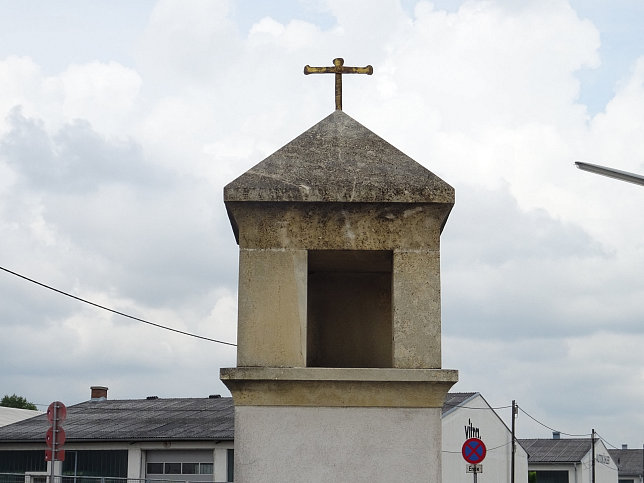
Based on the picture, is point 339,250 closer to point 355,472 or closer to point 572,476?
point 355,472

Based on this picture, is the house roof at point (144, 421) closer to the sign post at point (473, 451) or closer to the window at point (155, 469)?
the window at point (155, 469)

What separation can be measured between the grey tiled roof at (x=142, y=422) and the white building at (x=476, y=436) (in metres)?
8.41

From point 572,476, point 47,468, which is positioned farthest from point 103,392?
point 572,476

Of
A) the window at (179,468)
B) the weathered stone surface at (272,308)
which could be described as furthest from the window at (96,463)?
the weathered stone surface at (272,308)

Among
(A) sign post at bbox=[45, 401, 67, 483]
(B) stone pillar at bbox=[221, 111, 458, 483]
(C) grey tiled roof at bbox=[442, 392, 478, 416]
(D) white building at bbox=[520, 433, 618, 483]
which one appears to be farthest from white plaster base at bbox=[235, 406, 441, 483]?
(D) white building at bbox=[520, 433, 618, 483]

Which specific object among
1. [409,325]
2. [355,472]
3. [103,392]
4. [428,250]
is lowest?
[355,472]

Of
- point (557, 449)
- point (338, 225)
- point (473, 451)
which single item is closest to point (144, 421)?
point (473, 451)

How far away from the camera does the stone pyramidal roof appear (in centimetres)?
666

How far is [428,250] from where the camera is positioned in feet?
22.1

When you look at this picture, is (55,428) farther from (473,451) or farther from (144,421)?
(144,421)

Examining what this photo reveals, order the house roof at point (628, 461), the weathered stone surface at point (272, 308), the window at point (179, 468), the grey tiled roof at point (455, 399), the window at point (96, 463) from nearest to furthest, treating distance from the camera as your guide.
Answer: the weathered stone surface at point (272, 308) → the window at point (179, 468) → the window at point (96, 463) → the grey tiled roof at point (455, 399) → the house roof at point (628, 461)

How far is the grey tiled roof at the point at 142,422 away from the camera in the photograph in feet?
111

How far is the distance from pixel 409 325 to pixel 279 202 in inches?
45.3

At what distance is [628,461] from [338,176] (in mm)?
84836
